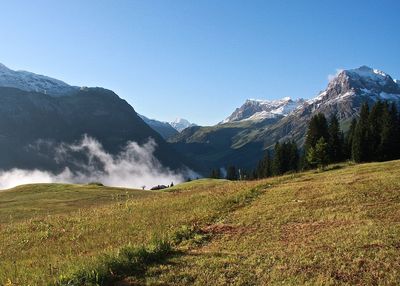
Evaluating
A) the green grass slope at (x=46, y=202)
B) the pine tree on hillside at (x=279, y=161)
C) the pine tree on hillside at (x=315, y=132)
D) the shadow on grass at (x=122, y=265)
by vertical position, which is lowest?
the shadow on grass at (x=122, y=265)

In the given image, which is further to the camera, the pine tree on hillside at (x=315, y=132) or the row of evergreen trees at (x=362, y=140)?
the pine tree on hillside at (x=315, y=132)

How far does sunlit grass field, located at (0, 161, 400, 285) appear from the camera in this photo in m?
14.1

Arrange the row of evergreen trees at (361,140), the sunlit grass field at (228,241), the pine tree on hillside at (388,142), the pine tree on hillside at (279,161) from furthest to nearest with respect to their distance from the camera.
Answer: the pine tree on hillside at (279,161) → the pine tree on hillside at (388,142) → the row of evergreen trees at (361,140) → the sunlit grass field at (228,241)

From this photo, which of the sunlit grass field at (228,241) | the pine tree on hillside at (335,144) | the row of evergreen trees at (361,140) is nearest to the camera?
the sunlit grass field at (228,241)

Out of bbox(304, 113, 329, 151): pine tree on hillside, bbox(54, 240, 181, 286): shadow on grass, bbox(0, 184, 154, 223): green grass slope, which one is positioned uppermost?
bbox(304, 113, 329, 151): pine tree on hillside

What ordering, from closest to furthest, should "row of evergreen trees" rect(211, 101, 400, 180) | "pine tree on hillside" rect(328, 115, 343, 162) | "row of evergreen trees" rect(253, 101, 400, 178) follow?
1. "row of evergreen trees" rect(253, 101, 400, 178)
2. "row of evergreen trees" rect(211, 101, 400, 180)
3. "pine tree on hillside" rect(328, 115, 343, 162)

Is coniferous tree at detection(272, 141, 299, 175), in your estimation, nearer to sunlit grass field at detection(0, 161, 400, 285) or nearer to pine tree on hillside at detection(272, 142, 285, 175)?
pine tree on hillside at detection(272, 142, 285, 175)

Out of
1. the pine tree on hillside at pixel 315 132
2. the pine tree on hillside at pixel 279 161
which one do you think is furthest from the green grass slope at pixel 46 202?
the pine tree on hillside at pixel 279 161

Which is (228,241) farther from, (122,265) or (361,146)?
(361,146)

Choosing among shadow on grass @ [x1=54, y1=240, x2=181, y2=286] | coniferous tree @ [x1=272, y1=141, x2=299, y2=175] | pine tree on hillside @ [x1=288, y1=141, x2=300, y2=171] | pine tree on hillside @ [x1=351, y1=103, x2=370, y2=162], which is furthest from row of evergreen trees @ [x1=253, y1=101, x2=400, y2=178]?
shadow on grass @ [x1=54, y1=240, x2=181, y2=286]

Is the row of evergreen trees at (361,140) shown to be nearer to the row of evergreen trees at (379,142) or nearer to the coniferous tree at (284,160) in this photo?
the row of evergreen trees at (379,142)

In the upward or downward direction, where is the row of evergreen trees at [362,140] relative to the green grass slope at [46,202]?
upward

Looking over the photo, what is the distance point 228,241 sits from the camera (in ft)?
62.8

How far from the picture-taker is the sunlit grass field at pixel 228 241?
46.3 feet
